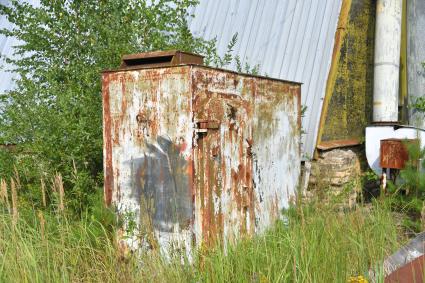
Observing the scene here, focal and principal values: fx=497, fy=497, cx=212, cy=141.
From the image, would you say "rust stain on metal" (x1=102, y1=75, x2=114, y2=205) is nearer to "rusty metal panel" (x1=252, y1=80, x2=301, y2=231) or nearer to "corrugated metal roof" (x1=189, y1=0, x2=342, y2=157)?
"rusty metal panel" (x1=252, y1=80, x2=301, y2=231)

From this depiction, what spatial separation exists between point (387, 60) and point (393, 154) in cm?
186

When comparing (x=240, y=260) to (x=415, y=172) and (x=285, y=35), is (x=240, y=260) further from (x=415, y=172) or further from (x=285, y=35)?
(x=285, y=35)

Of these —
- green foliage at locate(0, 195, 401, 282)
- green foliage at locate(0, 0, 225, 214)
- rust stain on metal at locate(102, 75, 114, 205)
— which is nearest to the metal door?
green foliage at locate(0, 195, 401, 282)

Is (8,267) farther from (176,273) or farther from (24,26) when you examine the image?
(24,26)

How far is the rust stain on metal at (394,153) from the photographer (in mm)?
6582

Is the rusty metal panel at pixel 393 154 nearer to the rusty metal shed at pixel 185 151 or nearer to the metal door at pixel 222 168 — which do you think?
the rusty metal shed at pixel 185 151

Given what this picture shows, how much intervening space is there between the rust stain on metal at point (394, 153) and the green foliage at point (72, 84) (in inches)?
115

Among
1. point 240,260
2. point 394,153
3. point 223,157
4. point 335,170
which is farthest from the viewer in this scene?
point 335,170

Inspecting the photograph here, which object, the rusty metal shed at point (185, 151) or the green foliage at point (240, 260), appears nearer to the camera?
the green foliage at point (240, 260)

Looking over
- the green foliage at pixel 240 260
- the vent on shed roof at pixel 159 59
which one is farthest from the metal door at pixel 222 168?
the green foliage at pixel 240 260

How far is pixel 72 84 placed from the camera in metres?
5.90

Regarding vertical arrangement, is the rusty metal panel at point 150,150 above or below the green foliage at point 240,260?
above

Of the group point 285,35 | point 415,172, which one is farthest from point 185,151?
point 285,35

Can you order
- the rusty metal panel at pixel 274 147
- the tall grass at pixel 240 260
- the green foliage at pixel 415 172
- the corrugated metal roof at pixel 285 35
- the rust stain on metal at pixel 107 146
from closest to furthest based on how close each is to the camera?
the tall grass at pixel 240 260
the rust stain on metal at pixel 107 146
the rusty metal panel at pixel 274 147
the green foliage at pixel 415 172
the corrugated metal roof at pixel 285 35
